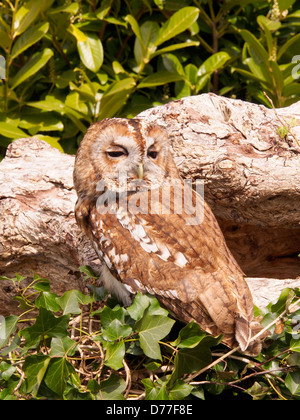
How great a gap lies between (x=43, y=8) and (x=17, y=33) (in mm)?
177

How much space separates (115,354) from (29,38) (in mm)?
1705

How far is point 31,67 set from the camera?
2.52 metres

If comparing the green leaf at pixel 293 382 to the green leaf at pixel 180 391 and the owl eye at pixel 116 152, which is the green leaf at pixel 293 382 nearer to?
the green leaf at pixel 180 391

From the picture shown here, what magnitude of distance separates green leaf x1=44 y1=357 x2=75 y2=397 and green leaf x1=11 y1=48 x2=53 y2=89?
1581 mm

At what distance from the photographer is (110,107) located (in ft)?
8.37

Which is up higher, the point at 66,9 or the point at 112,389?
the point at 66,9

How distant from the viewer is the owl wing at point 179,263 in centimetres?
142

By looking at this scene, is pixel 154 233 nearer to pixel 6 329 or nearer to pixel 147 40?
pixel 6 329

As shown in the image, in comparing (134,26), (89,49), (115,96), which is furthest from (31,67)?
(134,26)

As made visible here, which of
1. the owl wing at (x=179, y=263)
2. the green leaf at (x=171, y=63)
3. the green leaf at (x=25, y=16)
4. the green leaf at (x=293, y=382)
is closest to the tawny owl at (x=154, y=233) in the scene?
the owl wing at (x=179, y=263)

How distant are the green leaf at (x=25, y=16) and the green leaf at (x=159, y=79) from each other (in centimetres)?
58

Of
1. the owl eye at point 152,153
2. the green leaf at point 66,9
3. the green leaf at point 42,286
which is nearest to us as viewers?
the green leaf at point 42,286

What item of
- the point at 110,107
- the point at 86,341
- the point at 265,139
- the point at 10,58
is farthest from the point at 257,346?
the point at 10,58

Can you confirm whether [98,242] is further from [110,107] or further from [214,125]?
[110,107]
